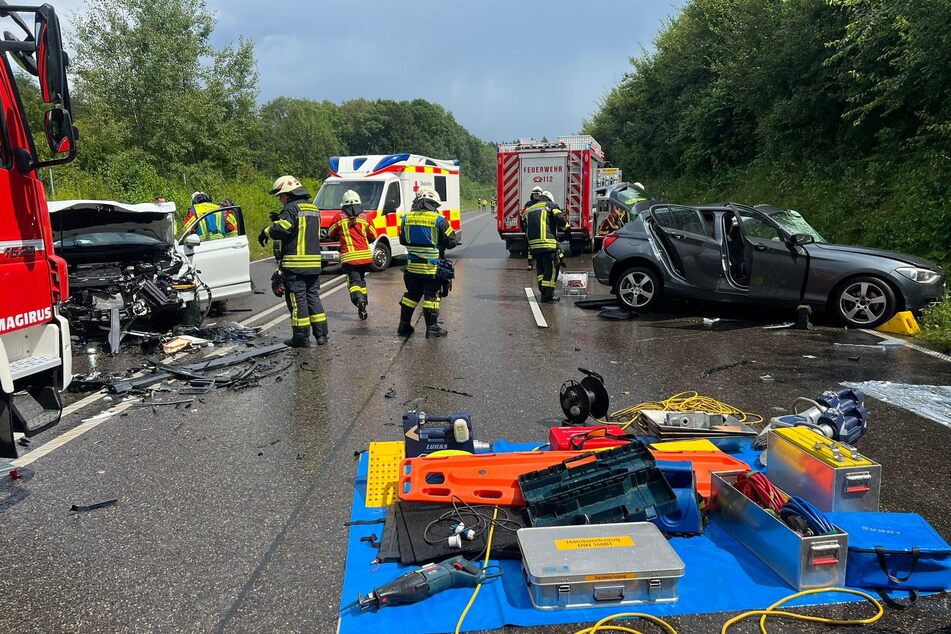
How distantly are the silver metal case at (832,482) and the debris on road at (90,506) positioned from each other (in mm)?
3901

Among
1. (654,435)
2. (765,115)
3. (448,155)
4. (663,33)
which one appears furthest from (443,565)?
(448,155)

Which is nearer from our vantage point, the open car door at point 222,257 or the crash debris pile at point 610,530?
the crash debris pile at point 610,530

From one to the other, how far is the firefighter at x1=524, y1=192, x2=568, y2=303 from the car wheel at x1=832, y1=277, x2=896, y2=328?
412cm

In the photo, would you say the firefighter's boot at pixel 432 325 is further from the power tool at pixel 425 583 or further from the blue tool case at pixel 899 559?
the blue tool case at pixel 899 559

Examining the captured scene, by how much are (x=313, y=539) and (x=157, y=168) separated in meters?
29.5

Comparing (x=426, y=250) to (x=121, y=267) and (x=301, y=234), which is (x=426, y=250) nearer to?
(x=301, y=234)

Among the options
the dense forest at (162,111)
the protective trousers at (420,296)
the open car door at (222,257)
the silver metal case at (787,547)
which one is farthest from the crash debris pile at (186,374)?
the dense forest at (162,111)

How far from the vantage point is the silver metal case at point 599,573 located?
2.86 meters

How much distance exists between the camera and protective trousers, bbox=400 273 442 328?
8414 mm

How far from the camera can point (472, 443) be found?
4176 millimetres

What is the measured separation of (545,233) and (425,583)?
819cm

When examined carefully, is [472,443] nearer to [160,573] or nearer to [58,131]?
[160,573]

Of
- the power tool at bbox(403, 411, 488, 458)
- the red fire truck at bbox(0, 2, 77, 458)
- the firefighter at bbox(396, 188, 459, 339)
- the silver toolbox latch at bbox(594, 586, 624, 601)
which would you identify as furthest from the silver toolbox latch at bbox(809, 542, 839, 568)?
the firefighter at bbox(396, 188, 459, 339)

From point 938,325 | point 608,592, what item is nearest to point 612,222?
point 938,325
